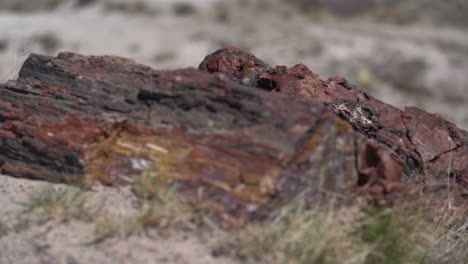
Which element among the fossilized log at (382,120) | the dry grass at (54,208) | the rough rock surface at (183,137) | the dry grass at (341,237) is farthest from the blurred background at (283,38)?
the dry grass at (341,237)

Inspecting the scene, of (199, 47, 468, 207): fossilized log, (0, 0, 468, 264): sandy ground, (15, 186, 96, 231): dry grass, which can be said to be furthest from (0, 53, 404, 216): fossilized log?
(0, 0, 468, 264): sandy ground

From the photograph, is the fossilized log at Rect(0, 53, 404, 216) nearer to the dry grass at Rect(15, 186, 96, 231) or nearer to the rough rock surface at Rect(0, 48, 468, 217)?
the rough rock surface at Rect(0, 48, 468, 217)

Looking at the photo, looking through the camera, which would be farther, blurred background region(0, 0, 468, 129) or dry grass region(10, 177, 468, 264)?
blurred background region(0, 0, 468, 129)

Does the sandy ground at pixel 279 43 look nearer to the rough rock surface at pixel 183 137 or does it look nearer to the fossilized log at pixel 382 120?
the fossilized log at pixel 382 120

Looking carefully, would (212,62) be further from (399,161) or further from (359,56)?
(359,56)

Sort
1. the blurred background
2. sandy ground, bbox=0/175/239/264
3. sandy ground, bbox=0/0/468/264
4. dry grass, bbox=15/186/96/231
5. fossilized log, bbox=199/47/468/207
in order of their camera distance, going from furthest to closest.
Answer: the blurred background, sandy ground, bbox=0/0/468/264, fossilized log, bbox=199/47/468/207, dry grass, bbox=15/186/96/231, sandy ground, bbox=0/175/239/264

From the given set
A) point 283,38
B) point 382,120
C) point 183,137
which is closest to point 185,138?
point 183,137

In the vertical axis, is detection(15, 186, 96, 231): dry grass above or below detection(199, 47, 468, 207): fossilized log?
below
